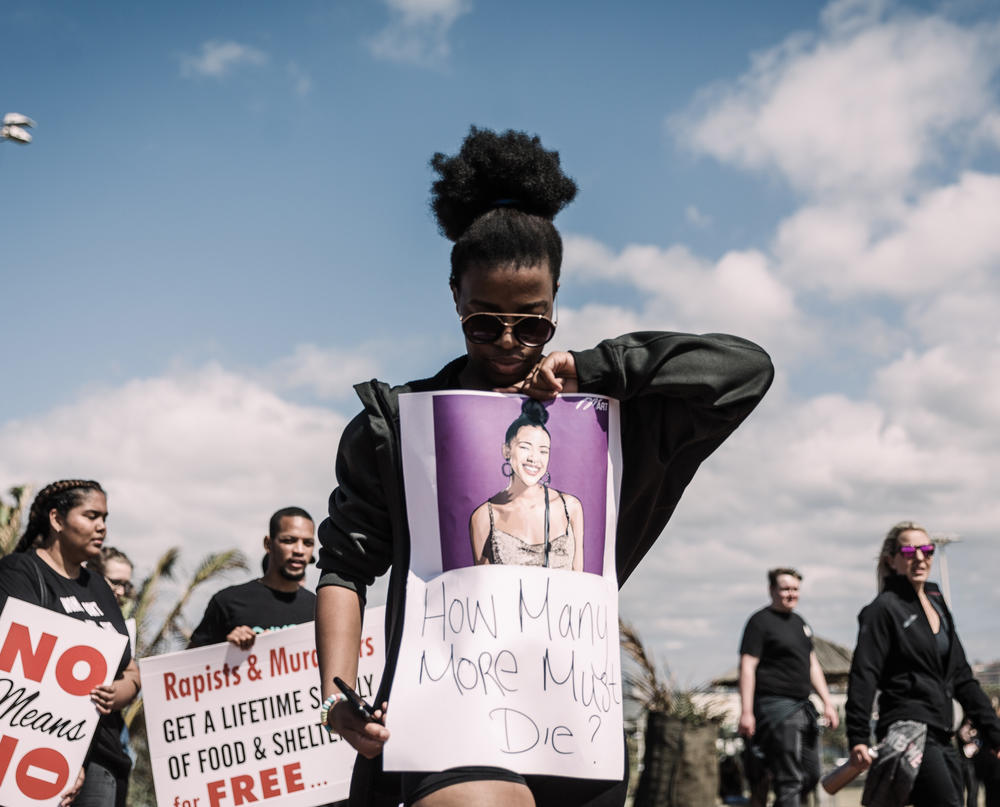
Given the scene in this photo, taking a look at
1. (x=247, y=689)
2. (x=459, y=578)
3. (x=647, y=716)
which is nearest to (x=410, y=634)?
(x=459, y=578)

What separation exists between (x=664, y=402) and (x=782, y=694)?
741 cm

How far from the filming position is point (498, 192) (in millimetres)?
2416

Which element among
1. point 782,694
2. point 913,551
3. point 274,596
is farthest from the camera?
point 782,694

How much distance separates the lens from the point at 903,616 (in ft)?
21.3

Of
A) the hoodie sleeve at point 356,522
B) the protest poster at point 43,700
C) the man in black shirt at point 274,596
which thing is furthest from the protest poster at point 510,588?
the man in black shirt at point 274,596

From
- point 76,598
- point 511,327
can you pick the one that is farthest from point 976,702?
point 511,327

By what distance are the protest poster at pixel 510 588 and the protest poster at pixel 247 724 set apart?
4516 mm

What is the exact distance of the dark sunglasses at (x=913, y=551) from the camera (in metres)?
6.59

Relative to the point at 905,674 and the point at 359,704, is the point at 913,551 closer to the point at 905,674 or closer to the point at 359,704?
the point at 905,674

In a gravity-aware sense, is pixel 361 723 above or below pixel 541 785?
above

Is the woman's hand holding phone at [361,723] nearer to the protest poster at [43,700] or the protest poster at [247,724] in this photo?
the protest poster at [43,700]

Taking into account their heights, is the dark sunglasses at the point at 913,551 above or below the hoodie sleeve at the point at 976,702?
above

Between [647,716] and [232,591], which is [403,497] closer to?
[232,591]

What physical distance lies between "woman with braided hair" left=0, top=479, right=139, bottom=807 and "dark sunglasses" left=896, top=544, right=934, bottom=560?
417 cm
